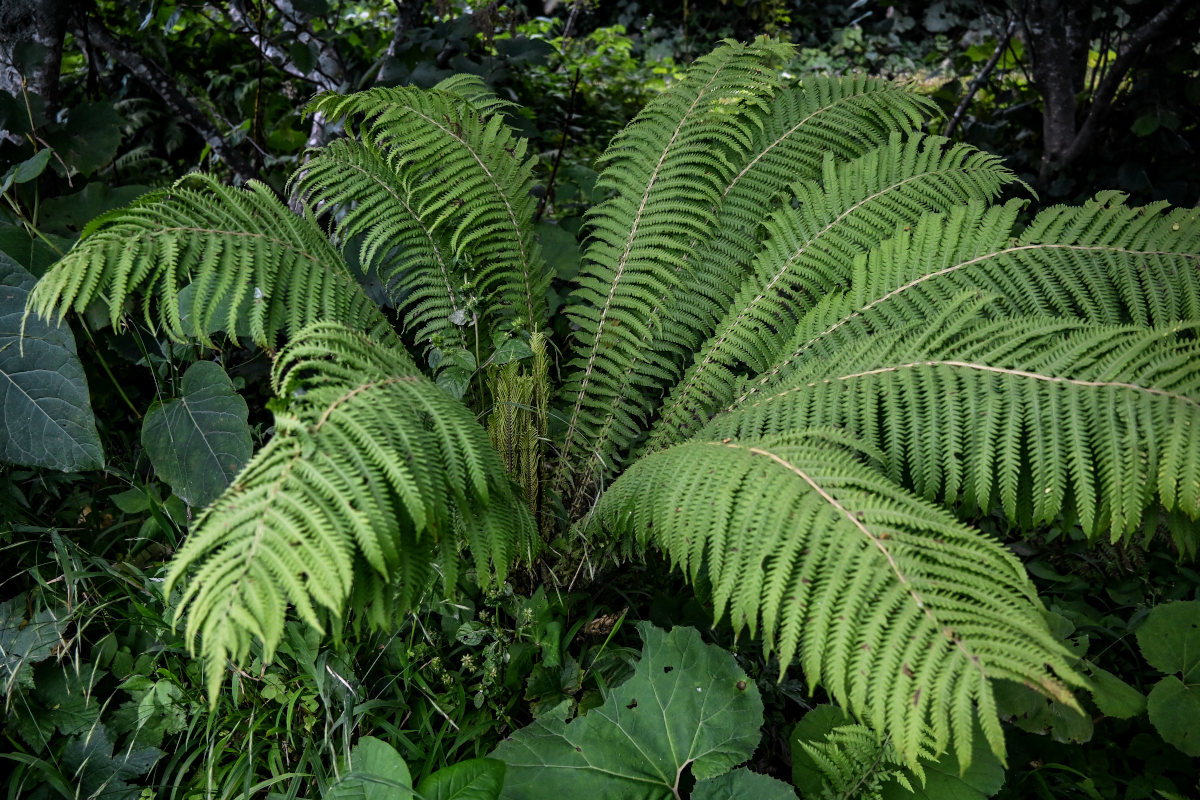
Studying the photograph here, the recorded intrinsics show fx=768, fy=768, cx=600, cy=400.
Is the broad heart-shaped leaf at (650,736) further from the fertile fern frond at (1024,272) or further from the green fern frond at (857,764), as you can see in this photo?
the fertile fern frond at (1024,272)

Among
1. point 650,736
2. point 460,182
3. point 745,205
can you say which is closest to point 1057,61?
point 745,205

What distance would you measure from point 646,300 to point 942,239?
2.28 feet

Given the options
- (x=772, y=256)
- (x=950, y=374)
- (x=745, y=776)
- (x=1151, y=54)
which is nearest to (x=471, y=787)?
(x=745, y=776)

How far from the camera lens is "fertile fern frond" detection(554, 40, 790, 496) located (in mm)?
1906

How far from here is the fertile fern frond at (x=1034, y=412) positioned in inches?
46.3

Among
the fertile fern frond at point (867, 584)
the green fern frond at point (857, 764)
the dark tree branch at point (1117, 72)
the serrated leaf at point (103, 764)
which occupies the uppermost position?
the dark tree branch at point (1117, 72)

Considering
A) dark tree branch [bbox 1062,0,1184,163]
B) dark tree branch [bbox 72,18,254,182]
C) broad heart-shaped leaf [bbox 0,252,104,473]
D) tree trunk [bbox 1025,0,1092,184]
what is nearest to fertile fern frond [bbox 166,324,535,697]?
broad heart-shaped leaf [bbox 0,252,104,473]

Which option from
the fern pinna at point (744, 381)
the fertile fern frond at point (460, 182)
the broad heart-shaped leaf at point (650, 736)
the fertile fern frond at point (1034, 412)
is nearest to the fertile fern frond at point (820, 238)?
the fern pinna at point (744, 381)

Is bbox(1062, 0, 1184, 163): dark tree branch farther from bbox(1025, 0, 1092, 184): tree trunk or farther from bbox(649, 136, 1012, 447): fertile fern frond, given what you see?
bbox(649, 136, 1012, 447): fertile fern frond

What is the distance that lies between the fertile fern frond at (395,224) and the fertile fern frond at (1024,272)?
0.77m

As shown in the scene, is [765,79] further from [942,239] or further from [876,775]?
[876,775]

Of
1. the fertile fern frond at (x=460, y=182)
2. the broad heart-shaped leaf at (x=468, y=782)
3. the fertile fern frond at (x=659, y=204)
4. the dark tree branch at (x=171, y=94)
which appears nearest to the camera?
the broad heart-shaped leaf at (x=468, y=782)

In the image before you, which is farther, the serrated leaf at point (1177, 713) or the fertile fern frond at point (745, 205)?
the fertile fern frond at point (745, 205)

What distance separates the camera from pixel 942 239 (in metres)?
1.69
